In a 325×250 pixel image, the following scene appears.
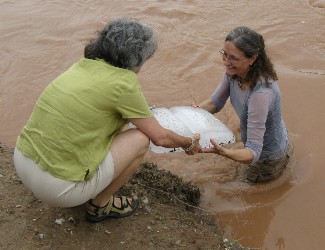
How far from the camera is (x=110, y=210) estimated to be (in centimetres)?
296

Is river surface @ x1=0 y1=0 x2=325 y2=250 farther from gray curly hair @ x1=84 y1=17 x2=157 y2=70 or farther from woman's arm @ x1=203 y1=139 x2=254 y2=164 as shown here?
gray curly hair @ x1=84 y1=17 x2=157 y2=70

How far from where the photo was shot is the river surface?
3.64 metres

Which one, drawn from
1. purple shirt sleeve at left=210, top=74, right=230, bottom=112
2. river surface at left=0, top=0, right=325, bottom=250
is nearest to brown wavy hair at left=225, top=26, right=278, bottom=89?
purple shirt sleeve at left=210, top=74, right=230, bottom=112

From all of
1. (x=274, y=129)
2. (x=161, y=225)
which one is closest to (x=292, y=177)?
(x=274, y=129)

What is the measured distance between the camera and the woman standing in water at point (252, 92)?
9.68ft

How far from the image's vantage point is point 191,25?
655cm

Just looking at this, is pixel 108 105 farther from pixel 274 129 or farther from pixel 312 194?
pixel 312 194

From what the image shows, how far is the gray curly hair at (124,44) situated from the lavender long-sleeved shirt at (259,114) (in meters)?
0.96

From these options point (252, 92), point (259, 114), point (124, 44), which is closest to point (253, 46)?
point (252, 92)

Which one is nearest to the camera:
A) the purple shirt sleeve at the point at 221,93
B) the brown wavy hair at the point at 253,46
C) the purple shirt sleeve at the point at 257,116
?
the brown wavy hair at the point at 253,46

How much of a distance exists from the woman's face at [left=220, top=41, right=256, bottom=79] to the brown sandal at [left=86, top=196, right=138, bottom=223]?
119 centimetres

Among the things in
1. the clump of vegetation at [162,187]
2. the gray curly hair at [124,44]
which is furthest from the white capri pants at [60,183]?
the clump of vegetation at [162,187]

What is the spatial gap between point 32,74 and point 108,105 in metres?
3.58

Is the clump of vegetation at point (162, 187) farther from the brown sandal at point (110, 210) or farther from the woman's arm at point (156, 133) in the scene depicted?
the woman's arm at point (156, 133)
